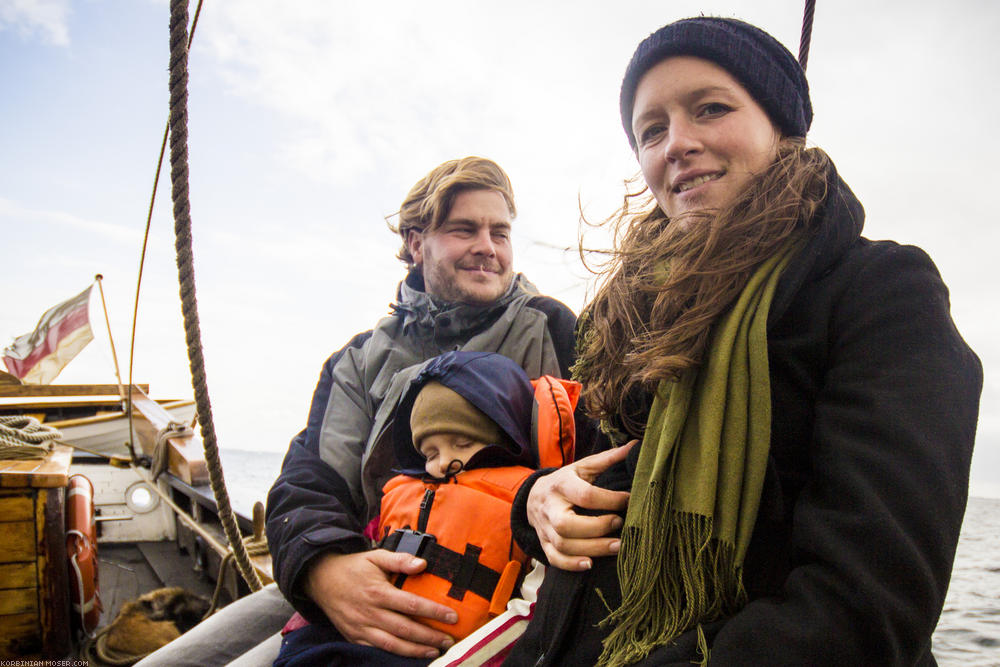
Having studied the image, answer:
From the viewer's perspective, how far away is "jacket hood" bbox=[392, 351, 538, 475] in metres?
1.40

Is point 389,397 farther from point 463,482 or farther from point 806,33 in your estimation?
point 806,33

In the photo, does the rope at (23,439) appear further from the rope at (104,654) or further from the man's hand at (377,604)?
the man's hand at (377,604)

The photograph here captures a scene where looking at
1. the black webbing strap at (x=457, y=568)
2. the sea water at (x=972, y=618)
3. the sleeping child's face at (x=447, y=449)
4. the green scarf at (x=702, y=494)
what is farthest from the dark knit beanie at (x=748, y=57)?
the sea water at (x=972, y=618)

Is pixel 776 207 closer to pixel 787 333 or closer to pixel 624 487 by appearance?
pixel 787 333

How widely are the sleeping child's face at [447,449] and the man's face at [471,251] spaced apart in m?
0.69

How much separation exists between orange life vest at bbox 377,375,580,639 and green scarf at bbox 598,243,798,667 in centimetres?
46

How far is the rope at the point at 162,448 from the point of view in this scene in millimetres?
4273

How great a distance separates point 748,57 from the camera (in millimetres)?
997

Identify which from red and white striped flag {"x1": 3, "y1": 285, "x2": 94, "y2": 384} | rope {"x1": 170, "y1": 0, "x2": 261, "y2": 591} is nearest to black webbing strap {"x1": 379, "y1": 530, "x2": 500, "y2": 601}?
rope {"x1": 170, "y1": 0, "x2": 261, "y2": 591}

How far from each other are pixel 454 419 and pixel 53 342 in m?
6.50

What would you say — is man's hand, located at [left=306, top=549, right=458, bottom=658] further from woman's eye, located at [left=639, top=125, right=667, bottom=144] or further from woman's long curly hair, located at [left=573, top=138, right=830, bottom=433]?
woman's eye, located at [left=639, top=125, right=667, bottom=144]

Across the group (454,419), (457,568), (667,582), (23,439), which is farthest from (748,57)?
(23,439)

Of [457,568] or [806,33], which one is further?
[806,33]

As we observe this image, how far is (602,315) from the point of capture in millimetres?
1098
